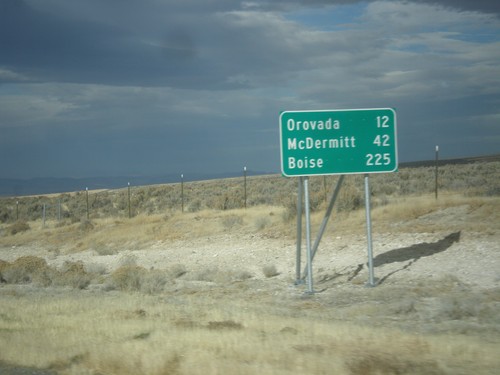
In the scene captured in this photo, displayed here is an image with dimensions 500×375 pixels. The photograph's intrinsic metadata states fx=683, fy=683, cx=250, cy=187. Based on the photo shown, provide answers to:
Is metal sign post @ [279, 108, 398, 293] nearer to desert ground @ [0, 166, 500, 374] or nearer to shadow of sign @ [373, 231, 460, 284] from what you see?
desert ground @ [0, 166, 500, 374]

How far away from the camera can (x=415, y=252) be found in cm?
1888

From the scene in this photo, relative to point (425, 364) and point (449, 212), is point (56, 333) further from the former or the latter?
point (449, 212)

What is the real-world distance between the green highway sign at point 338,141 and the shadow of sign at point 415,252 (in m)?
3.63

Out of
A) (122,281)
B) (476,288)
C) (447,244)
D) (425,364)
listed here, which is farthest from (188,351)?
(447,244)

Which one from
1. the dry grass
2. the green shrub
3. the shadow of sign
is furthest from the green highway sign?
the green shrub

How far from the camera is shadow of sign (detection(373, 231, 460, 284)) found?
1819cm

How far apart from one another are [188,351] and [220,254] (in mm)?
15638

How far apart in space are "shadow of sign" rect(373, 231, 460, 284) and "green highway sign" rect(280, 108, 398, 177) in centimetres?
363

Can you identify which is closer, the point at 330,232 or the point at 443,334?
the point at 443,334

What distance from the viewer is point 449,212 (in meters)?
23.1

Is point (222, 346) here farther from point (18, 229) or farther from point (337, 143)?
point (18, 229)

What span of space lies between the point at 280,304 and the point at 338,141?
12.7 feet

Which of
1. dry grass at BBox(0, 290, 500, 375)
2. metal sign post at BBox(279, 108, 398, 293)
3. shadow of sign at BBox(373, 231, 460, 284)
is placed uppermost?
metal sign post at BBox(279, 108, 398, 293)

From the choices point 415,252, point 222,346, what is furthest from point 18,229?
point 222,346
